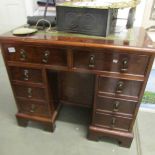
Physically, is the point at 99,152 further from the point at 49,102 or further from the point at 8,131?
the point at 8,131

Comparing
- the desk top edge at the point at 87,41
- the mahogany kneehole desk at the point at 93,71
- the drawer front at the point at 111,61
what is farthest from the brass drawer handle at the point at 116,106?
the desk top edge at the point at 87,41

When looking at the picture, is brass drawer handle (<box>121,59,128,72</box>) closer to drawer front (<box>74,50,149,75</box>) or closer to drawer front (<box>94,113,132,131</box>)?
drawer front (<box>74,50,149,75</box>)

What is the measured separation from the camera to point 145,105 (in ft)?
5.88

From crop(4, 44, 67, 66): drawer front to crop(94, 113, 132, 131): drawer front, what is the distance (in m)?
0.52

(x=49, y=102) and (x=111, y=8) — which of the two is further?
(x=49, y=102)

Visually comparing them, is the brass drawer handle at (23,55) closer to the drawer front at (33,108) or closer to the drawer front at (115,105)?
the drawer front at (33,108)

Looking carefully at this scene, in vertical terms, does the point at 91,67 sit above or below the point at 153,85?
above

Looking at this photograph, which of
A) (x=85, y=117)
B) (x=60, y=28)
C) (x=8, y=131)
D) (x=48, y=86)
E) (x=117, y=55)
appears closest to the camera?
(x=117, y=55)

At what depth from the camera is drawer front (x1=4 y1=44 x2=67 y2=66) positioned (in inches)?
43.5

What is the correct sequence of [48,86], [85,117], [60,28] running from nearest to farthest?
[60,28] < [48,86] < [85,117]

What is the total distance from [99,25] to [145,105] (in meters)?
1.11

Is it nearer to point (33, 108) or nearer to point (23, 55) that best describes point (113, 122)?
point (33, 108)

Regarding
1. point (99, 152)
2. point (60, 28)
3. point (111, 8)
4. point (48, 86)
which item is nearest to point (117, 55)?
point (111, 8)

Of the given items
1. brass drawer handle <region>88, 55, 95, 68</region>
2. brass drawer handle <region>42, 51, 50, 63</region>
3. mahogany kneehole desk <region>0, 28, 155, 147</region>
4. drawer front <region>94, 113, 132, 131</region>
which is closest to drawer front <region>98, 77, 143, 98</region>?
mahogany kneehole desk <region>0, 28, 155, 147</region>
